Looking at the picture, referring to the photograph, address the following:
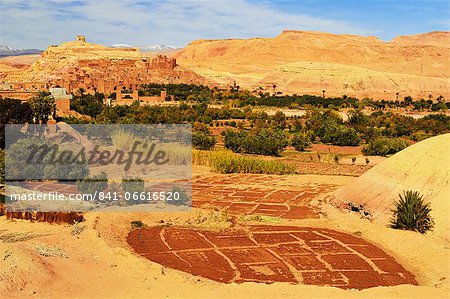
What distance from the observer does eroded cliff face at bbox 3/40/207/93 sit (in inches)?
2945

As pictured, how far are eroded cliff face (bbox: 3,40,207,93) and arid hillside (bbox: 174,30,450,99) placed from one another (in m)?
11.0

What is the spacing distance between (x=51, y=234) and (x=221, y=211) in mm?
5322

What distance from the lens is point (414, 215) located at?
45.6ft

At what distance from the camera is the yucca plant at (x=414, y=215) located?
13.9 m

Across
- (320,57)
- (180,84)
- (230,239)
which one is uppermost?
(320,57)

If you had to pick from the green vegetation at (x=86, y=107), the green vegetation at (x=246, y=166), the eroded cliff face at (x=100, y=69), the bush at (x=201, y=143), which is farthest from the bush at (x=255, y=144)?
the eroded cliff face at (x=100, y=69)

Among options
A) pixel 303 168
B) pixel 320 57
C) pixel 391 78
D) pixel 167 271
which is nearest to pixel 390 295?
pixel 167 271

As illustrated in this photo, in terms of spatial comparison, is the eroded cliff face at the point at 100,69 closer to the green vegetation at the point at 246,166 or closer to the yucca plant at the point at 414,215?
the green vegetation at the point at 246,166

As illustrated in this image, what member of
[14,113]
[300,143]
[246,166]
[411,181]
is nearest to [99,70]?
[300,143]

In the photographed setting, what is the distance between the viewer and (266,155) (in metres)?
31.6

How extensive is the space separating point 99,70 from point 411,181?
229 feet

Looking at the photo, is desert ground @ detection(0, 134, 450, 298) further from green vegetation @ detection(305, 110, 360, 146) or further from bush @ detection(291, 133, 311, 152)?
green vegetation @ detection(305, 110, 360, 146)

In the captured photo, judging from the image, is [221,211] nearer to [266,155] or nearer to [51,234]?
[51,234]

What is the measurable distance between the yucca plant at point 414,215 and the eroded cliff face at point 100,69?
5722 cm
